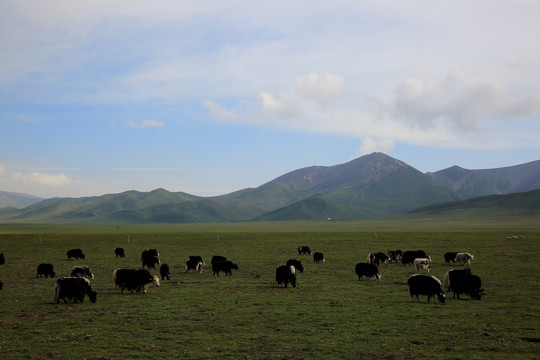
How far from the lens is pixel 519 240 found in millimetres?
66062

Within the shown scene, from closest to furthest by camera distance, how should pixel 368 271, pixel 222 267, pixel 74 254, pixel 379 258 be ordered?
pixel 368 271 < pixel 222 267 < pixel 379 258 < pixel 74 254

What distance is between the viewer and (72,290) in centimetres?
2286

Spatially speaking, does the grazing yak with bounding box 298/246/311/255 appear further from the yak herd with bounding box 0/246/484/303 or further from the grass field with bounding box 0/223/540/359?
the yak herd with bounding box 0/246/484/303

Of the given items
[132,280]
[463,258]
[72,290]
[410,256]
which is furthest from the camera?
[410,256]

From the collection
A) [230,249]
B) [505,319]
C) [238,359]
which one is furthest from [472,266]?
[238,359]

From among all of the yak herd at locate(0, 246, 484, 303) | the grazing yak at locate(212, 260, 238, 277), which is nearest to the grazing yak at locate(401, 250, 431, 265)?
the yak herd at locate(0, 246, 484, 303)

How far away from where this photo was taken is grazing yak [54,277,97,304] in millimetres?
22672

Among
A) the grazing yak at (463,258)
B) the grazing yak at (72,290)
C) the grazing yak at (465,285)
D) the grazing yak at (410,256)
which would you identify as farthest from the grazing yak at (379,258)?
the grazing yak at (72,290)

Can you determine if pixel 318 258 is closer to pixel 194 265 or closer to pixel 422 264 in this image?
pixel 422 264

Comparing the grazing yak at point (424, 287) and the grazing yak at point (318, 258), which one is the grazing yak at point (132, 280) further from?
the grazing yak at point (318, 258)

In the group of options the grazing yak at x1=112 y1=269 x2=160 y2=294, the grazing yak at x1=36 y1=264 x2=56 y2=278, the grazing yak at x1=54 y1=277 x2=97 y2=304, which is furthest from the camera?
the grazing yak at x1=36 y1=264 x2=56 y2=278

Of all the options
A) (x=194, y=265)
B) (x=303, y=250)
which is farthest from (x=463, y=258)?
(x=194, y=265)

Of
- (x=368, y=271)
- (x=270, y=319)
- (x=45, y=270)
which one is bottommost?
(x=270, y=319)

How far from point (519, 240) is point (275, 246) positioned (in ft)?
126
